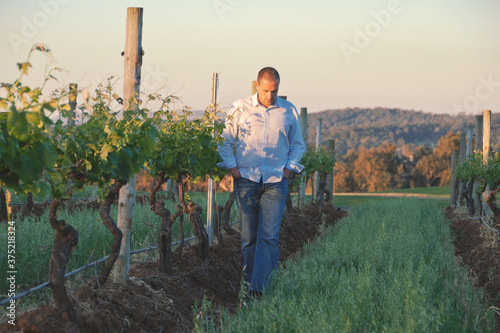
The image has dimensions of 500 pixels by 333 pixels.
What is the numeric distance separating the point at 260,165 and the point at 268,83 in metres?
0.72

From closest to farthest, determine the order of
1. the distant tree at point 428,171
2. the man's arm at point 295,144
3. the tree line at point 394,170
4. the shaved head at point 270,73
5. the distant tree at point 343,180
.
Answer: the shaved head at point 270,73, the man's arm at point 295,144, the tree line at point 394,170, the distant tree at point 343,180, the distant tree at point 428,171

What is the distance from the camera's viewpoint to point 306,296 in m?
4.53

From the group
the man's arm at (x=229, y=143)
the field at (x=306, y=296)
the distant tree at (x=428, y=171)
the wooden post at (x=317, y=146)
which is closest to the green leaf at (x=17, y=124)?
the field at (x=306, y=296)

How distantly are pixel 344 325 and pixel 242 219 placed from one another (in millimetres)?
1891

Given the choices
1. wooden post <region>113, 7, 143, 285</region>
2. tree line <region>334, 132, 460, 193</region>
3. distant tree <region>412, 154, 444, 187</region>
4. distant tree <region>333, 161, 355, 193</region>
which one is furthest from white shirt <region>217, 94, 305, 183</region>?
distant tree <region>412, 154, 444, 187</region>

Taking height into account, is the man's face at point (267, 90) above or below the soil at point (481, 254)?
above

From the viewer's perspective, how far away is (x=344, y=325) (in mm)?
3695

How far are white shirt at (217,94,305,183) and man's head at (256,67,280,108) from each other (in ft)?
0.34

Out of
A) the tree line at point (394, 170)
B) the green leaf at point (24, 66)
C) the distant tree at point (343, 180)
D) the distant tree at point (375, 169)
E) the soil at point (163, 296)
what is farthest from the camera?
the distant tree at point (343, 180)

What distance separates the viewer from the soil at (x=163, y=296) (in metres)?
3.84

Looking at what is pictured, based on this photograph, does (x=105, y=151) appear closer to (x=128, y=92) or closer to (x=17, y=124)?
(x=17, y=124)

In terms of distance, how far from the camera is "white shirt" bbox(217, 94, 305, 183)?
5.29 meters

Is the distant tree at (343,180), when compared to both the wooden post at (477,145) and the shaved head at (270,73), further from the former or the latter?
the shaved head at (270,73)

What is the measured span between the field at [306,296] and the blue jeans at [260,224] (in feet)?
0.68
